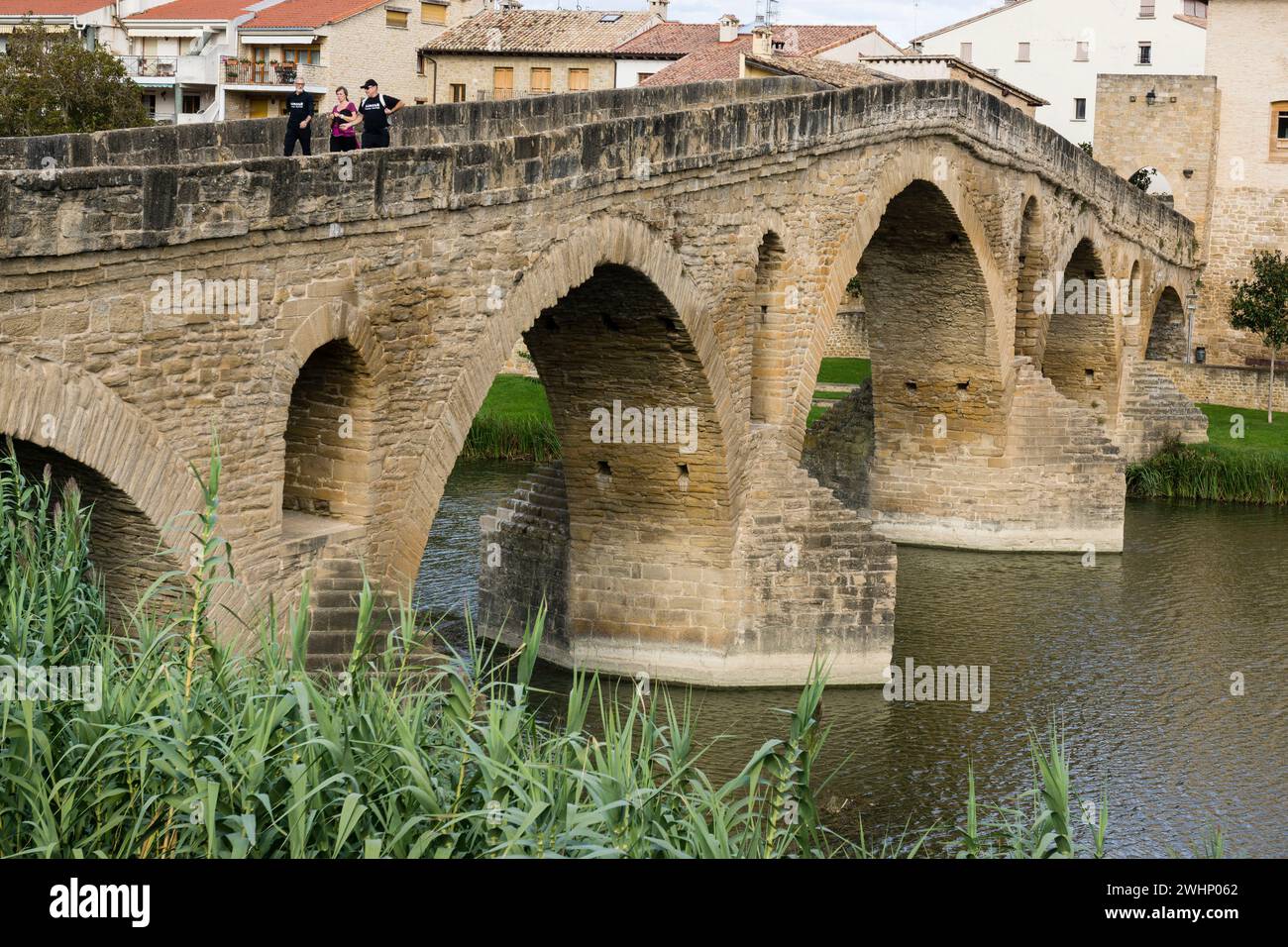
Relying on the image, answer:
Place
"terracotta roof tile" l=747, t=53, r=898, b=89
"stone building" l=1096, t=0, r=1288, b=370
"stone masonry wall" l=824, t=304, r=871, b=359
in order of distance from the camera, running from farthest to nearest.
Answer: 1. "stone masonry wall" l=824, t=304, r=871, b=359
2. "stone building" l=1096, t=0, r=1288, b=370
3. "terracotta roof tile" l=747, t=53, r=898, b=89

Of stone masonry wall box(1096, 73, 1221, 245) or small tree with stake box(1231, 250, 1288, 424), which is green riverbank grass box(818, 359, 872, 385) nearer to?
small tree with stake box(1231, 250, 1288, 424)

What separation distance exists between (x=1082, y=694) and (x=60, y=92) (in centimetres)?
2153

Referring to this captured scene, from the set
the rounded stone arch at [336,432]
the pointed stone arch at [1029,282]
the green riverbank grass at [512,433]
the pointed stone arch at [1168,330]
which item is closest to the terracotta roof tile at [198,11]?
the green riverbank grass at [512,433]

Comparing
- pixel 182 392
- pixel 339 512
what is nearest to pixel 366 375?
pixel 339 512

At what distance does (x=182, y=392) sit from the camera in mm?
10336

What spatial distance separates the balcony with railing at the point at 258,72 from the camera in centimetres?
4253

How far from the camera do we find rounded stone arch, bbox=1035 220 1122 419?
27594mm

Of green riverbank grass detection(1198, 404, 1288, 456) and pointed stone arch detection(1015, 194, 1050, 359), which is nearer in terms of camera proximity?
pointed stone arch detection(1015, 194, 1050, 359)

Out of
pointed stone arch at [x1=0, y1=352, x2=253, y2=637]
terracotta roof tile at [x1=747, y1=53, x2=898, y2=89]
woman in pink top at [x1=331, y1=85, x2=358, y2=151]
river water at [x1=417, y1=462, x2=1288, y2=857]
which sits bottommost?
river water at [x1=417, y1=462, x2=1288, y2=857]

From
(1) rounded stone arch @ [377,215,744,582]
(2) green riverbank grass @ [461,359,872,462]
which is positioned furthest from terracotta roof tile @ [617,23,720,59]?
(1) rounded stone arch @ [377,215,744,582]

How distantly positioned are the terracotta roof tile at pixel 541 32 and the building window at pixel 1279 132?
14.6 meters

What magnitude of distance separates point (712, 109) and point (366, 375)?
15.3ft

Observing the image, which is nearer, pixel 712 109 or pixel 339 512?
pixel 339 512
